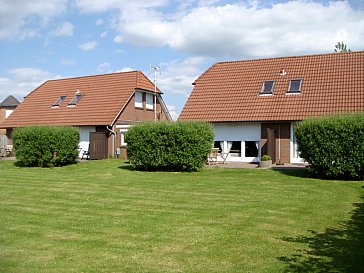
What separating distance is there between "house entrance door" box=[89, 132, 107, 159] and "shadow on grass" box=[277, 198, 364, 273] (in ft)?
78.9

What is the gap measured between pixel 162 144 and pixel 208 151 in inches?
91.9

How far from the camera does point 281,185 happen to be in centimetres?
1667

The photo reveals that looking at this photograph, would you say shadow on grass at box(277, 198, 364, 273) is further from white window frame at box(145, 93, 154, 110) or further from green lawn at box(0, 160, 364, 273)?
white window frame at box(145, 93, 154, 110)

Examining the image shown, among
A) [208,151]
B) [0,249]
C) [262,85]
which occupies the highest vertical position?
[262,85]

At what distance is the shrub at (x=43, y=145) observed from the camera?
26172mm

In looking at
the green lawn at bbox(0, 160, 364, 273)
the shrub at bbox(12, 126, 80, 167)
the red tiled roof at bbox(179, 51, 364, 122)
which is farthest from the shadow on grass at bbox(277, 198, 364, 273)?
the shrub at bbox(12, 126, 80, 167)

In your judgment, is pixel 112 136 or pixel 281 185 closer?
pixel 281 185

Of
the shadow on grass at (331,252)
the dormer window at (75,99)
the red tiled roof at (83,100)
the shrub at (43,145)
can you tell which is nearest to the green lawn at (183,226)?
the shadow on grass at (331,252)

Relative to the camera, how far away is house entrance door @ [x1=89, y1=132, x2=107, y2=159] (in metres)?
32.0

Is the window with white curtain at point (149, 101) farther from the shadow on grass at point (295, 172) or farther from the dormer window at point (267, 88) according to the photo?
the shadow on grass at point (295, 172)

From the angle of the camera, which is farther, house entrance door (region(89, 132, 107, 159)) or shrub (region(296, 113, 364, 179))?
house entrance door (region(89, 132, 107, 159))

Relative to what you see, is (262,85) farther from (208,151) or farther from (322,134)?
(322,134)

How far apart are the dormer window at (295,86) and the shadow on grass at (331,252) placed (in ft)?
59.8

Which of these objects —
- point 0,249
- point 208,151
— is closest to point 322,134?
point 208,151
